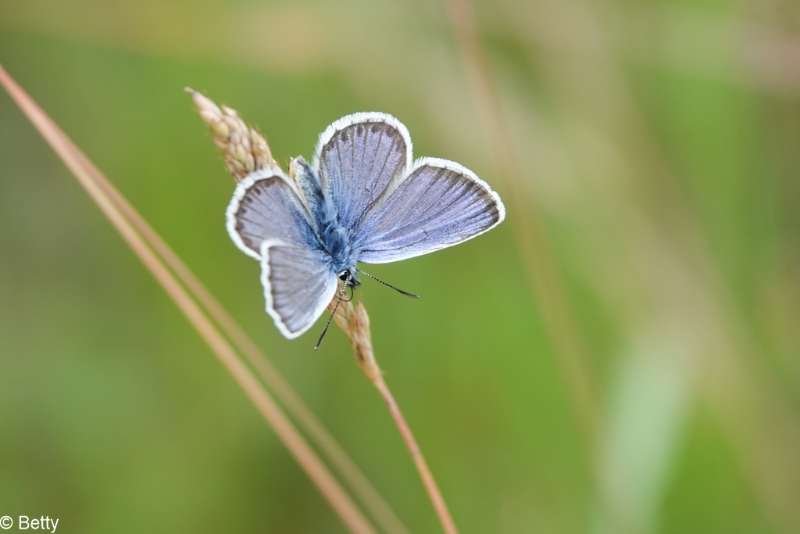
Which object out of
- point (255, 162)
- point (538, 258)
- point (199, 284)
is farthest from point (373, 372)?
point (538, 258)

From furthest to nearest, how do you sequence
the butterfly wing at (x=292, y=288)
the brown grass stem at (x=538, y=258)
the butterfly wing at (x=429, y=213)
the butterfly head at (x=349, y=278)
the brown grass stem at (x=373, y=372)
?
1. the brown grass stem at (x=538, y=258)
2. the butterfly head at (x=349, y=278)
3. the butterfly wing at (x=429, y=213)
4. the butterfly wing at (x=292, y=288)
5. the brown grass stem at (x=373, y=372)

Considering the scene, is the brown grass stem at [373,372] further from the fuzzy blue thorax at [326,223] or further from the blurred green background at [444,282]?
the blurred green background at [444,282]

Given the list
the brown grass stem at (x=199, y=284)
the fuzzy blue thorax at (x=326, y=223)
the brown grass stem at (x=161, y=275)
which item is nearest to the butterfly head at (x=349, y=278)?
the fuzzy blue thorax at (x=326, y=223)

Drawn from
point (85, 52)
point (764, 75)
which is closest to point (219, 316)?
point (85, 52)

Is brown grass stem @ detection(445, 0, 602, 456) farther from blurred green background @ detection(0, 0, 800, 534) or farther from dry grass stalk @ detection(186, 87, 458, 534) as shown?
dry grass stalk @ detection(186, 87, 458, 534)

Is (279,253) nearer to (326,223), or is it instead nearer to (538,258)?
(326,223)

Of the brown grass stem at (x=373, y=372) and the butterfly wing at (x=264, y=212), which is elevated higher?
the butterfly wing at (x=264, y=212)

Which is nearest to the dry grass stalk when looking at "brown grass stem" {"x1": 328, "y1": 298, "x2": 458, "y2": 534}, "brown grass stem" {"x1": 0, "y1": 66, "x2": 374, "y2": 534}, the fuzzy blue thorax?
"brown grass stem" {"x1": 328, "y1": 298, "x2": 458, "y2": 534}
